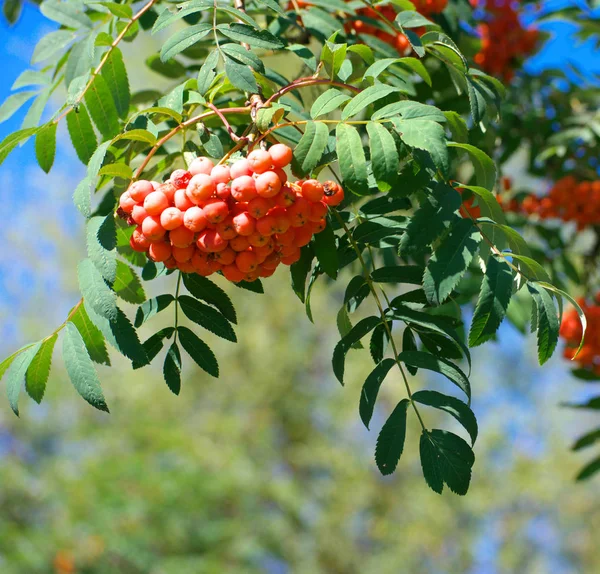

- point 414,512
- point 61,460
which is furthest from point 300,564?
point 61,460

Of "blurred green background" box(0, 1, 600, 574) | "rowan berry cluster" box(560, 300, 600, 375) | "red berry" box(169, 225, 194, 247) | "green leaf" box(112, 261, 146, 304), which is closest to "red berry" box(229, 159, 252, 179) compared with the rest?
"red berry" box(169, 225, 194, 247)

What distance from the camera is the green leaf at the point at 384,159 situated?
0.97 m

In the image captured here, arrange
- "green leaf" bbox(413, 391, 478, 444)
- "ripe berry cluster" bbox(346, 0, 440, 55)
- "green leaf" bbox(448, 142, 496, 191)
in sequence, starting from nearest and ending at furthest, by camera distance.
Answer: "green leaf" bbox(413, 391, 478, 444) → "green leaf" bbox(448, 142, 496, 191) → "ripe berry cluster" bbox(346, 0, 440, 55)

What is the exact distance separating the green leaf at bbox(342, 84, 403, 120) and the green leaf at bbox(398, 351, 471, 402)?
0.40m

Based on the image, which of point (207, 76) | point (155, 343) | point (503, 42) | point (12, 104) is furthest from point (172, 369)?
point (503, 42)

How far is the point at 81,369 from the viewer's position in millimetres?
1100

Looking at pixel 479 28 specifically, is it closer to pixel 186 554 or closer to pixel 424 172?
pixel 424 172

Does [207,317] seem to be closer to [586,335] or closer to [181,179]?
[181,179]

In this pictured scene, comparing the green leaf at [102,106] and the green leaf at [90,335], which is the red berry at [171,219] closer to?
the green leaf at [90,335]

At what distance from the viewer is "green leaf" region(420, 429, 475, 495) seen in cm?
104

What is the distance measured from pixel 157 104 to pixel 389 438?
73 centimetres

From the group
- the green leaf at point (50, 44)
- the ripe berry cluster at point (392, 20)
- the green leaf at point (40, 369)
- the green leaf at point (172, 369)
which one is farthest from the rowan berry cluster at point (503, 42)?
the green leaf at point (40, 369)

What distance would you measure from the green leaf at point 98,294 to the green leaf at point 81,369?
98mm

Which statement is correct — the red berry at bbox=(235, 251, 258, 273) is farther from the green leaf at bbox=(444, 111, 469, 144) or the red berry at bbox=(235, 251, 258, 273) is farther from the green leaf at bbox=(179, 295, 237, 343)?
the green leaf at bbox=(444, 111, 469, 144)
